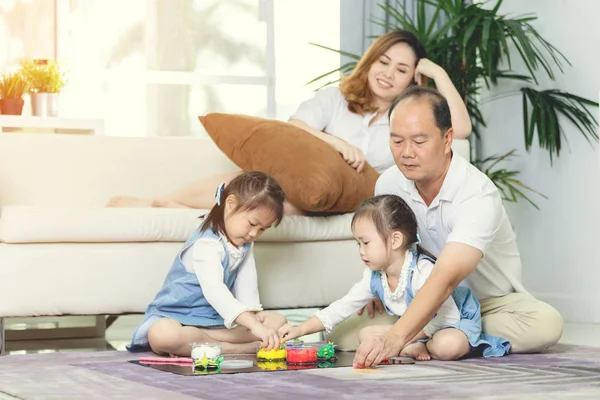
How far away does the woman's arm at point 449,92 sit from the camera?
3.11 meters

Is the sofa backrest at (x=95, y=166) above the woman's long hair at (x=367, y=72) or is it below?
below

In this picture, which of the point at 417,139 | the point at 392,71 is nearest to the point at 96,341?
the point at 392,71

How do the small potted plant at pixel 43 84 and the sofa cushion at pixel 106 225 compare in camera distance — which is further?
the small potted plant at pixel 43 84

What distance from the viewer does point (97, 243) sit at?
8.66 feet

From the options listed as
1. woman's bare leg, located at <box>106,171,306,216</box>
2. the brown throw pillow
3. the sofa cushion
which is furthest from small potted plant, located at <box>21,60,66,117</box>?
the sofa cushion

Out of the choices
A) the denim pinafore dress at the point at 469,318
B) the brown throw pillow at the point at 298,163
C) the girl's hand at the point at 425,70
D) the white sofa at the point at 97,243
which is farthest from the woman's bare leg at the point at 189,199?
the denim pinafore dress at the point at 469,318

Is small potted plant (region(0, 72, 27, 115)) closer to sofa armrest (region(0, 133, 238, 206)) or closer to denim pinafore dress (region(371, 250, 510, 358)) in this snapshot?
sofa armrest (region(0, 133, 238, 206))

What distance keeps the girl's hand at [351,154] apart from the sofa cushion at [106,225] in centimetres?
25

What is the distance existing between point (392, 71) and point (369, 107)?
0.54 ft

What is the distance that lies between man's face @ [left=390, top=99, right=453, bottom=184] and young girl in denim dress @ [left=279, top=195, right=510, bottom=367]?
4.1 inches

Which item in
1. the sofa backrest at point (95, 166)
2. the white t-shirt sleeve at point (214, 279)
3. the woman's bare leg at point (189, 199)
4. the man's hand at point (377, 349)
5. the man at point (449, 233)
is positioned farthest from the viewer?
the sofa backrest at point (95, 166)

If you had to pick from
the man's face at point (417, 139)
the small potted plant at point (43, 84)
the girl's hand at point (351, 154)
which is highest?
the small potted plant at point (43, 84)

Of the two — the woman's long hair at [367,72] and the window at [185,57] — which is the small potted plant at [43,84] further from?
the woman's long hair at [367,72]

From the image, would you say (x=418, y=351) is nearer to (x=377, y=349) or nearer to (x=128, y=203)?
(x=377, y=349)
